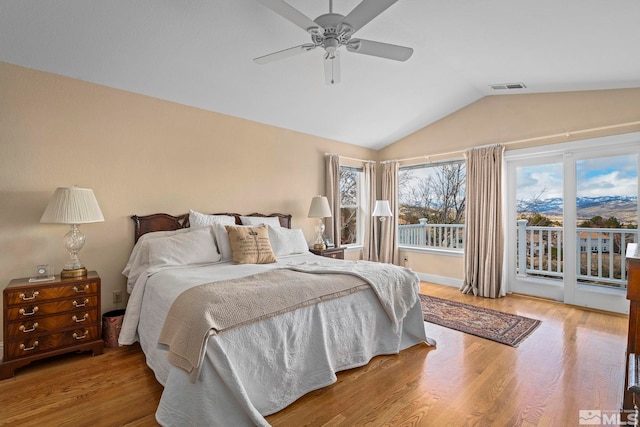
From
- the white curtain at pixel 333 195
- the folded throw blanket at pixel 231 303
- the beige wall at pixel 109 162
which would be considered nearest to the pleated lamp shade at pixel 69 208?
the beige wall at pixel 109 162

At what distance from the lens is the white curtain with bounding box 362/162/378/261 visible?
5684mm

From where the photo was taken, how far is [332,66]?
248cm

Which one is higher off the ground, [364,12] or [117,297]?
[364,12]

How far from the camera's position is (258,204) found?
4.24m

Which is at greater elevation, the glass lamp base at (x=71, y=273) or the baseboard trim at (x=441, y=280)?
the glass lamp base at (x=71, y=273)

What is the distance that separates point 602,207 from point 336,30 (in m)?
3.89

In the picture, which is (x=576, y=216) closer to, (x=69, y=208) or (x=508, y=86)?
(x=508, y=86)

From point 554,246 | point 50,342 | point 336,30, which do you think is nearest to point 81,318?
point 50,342

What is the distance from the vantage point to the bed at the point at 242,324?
1.62m

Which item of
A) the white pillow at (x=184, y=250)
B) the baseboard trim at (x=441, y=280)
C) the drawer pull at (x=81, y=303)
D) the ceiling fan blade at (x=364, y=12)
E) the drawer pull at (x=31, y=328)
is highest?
the ceiling fan blade at (x=364, y=12)

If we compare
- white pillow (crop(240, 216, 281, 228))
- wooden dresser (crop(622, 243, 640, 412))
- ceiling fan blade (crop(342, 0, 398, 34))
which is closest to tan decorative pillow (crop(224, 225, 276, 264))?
white pillow (crop(240, 216, 281, 228))

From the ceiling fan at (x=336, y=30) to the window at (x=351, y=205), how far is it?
3.10 m

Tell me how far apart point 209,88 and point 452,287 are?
4.49 m

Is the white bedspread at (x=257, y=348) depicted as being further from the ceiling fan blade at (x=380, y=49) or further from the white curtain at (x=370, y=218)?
the white curtain at (x=370, y=218)
